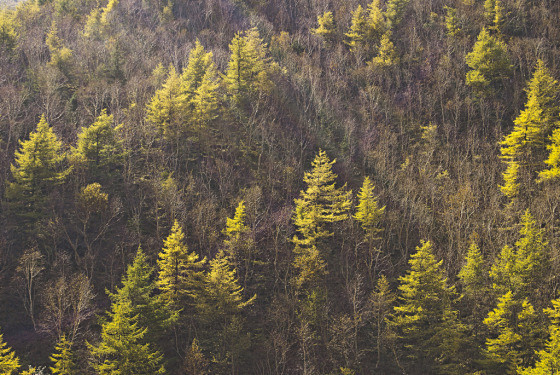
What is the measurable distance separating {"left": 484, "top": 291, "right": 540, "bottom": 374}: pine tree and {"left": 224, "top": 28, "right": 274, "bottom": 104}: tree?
102 ft

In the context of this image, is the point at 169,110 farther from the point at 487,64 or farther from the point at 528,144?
the point at 487,64

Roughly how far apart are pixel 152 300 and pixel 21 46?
40.5 meters

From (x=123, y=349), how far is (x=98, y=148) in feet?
61.1

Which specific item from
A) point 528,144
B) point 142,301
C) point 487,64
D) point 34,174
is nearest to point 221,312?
point 142,301

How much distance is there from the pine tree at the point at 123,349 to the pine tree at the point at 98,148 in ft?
51.5

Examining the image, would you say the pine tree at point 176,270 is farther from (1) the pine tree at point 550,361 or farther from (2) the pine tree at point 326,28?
(2) the pine tree at point 326,28

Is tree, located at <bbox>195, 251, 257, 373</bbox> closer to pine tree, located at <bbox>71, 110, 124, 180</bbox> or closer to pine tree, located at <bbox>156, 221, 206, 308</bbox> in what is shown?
pine tree, located at <bbox>156, 221, 206, 308</bbox>

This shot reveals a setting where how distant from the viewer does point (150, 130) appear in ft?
122

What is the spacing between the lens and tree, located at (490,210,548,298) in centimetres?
2530

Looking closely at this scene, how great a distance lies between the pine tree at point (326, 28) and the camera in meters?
60.5

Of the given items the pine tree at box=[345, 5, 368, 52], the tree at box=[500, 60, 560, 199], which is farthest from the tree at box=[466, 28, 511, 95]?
the pine tree at box=[345, 5, 368, 52]

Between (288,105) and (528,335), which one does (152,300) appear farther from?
(288,105)

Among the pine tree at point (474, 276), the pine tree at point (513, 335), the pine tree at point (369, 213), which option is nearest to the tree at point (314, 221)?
the pine tree at point (369, 213)

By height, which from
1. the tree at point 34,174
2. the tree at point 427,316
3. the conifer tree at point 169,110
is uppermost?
the conifer tree at point 169,110
